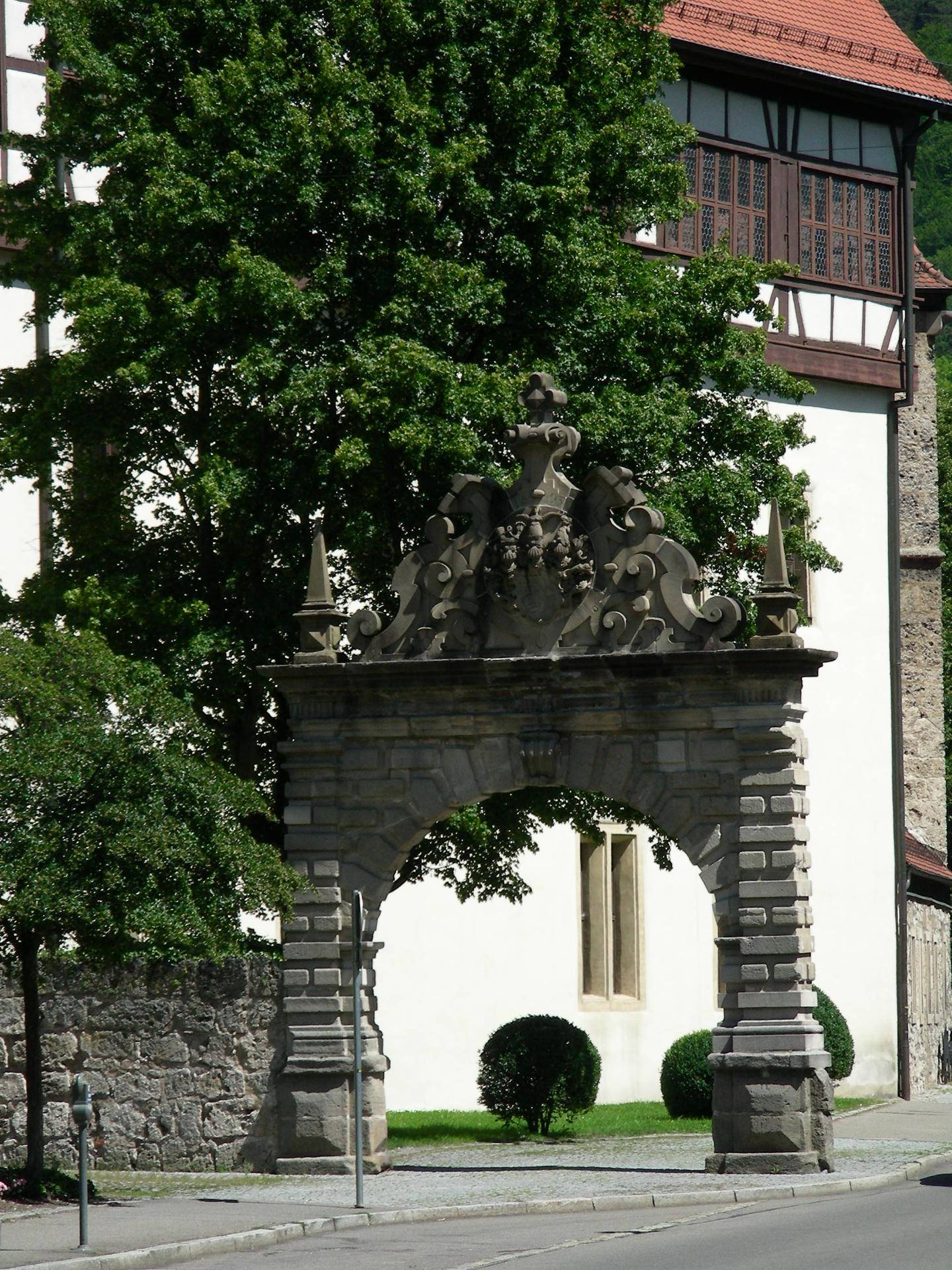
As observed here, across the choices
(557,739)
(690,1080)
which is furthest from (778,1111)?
(690,1080)

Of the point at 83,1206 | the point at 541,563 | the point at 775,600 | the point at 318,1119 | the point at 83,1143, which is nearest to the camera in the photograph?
the point at 83,1206

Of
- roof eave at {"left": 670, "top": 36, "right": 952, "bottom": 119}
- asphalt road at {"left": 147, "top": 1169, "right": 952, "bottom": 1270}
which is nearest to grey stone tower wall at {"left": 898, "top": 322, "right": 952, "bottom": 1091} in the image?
roof eave at {"left": 670, "top": 36, "right": 952, "bottom": 119}

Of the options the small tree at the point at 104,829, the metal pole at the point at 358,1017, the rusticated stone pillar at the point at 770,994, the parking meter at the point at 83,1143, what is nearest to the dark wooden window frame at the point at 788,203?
the rusticated stone pillar at the point at 770,994

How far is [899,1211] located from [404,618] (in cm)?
→ 653

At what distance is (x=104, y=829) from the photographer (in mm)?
16547

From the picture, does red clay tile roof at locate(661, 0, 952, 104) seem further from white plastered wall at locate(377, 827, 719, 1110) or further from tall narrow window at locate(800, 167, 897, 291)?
white plastered wall at locate(377, 827, 719, 1110)

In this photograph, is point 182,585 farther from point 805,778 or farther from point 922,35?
point 922,35

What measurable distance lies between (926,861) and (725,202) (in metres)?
10.1

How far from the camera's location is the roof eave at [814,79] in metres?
30.0

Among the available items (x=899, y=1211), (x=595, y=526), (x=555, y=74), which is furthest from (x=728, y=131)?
(x=899, y=1211)

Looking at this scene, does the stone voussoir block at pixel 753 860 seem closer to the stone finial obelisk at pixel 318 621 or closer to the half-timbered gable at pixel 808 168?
the stone finial obelisk at pixel 318 621

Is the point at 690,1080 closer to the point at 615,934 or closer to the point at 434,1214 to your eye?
the point at 615,934

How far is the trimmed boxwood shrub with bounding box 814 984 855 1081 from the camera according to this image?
1078 inches

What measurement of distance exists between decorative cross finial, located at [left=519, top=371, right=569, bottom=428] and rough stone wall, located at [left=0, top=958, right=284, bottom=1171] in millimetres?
5258
